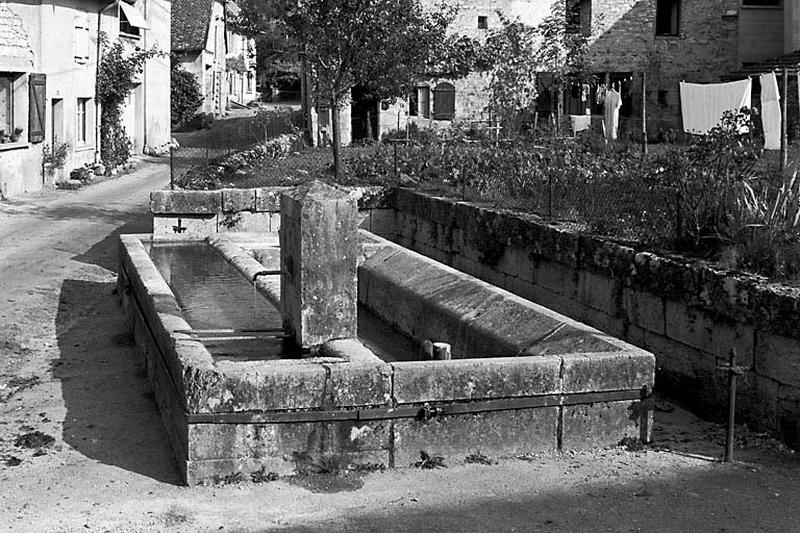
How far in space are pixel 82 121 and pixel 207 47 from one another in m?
19.7

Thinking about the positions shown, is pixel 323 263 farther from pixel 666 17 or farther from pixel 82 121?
pixel 666 17

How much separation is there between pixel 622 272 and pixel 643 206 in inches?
51.5

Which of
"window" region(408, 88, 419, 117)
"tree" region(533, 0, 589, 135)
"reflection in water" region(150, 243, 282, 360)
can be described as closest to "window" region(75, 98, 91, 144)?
"window" region(408, 88, 419, 117)

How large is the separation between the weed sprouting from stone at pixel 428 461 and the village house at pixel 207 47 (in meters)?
33.9

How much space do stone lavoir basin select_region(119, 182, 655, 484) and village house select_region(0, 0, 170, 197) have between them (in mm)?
13925

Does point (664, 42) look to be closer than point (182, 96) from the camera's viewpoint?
Yes

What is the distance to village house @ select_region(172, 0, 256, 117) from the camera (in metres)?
43.9

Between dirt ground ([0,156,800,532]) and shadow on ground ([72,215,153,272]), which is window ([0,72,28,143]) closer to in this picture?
shadow on ground ([72,215,153,272])

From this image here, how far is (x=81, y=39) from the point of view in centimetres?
2556

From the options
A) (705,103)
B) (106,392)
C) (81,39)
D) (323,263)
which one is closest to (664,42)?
(705,103)

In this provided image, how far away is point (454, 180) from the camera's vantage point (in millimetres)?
15102

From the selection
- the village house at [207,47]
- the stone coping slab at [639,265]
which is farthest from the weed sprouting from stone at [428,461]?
the village house at [207,47]

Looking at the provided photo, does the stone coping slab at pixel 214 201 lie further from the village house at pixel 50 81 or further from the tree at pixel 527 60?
the tree at pixel 527 60

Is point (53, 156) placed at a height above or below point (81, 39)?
below
